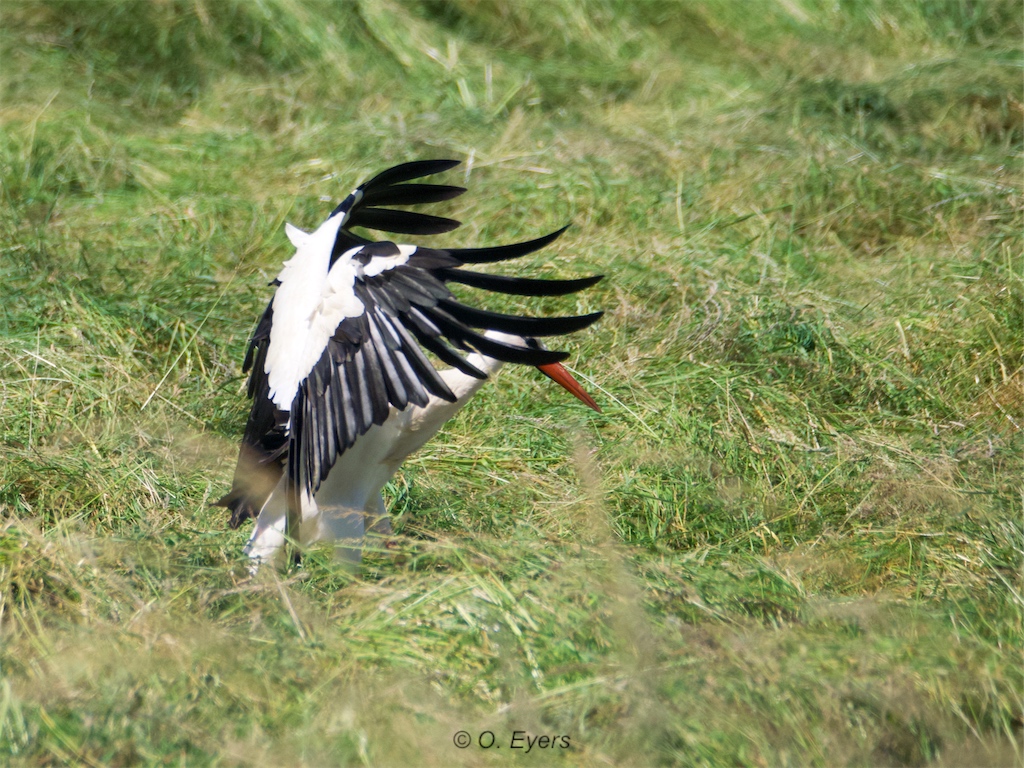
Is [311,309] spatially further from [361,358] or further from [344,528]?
[344,528]

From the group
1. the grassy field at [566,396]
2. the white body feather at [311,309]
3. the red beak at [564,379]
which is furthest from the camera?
the red beak at [564,379]

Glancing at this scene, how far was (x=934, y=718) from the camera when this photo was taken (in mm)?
2125

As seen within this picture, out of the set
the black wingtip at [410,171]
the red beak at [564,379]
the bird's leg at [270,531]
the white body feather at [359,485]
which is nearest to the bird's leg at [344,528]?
the white body feather at [359,485]

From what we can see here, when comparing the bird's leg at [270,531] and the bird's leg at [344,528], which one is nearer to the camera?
the bird's leg at [344,528]

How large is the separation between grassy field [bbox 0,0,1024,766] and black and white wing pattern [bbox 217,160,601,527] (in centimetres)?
35

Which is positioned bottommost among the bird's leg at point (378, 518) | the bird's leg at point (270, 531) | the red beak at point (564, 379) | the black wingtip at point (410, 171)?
the bird's leg at point (270, 531)

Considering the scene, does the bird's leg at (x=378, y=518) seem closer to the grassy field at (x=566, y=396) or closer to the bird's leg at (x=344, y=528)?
the bird's leg at (x=344, y=528)

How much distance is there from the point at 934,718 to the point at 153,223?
12.2 feet

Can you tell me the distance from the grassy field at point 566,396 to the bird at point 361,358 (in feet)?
0.64

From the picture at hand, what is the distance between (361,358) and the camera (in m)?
2.60

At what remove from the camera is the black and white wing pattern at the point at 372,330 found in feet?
8.13

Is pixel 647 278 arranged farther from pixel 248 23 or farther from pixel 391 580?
pixel 248 23

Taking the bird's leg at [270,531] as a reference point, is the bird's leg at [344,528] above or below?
above

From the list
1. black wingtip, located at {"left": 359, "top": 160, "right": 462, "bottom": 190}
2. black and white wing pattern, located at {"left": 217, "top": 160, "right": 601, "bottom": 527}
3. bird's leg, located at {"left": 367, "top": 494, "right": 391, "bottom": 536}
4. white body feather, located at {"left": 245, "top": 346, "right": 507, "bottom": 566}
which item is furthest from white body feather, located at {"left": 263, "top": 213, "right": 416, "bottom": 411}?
bird's leg, located at {"left": 367, "top": 494, "right": 391, "bottom": 536}
